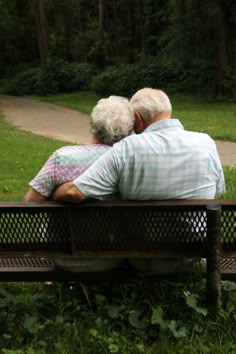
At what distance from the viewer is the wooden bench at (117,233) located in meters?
2.99

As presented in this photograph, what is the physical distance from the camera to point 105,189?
307cm

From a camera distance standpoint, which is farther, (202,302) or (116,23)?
(116,23)

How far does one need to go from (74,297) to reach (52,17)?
50.0 m

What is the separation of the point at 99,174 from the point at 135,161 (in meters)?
0.20

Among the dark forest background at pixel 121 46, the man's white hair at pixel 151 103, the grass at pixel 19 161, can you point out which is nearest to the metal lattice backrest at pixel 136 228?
the man's white hair at pixel 151 103

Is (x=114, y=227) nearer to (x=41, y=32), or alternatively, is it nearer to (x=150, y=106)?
(x=150, y=106)

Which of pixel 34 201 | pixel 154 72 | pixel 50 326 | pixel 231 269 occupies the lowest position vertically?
pixel 154 72

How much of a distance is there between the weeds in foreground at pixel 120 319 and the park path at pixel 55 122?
6.11m

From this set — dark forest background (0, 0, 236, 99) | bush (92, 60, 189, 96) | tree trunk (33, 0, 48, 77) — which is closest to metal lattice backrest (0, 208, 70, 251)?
dark forest background (0, 0, 236, 99)

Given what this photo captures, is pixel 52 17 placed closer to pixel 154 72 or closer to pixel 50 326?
pixel 154 72

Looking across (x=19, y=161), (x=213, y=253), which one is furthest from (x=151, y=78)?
(x=213, y=253)

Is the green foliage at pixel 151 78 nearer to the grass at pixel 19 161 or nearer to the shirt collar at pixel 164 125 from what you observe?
the grass at pixel 19 161

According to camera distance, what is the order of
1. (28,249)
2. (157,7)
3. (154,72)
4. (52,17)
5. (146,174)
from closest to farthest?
(146,174)
(28,249)
(154,72)
(157,7)
(52,17)

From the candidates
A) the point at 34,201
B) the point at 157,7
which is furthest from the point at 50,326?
the point at 157,7
